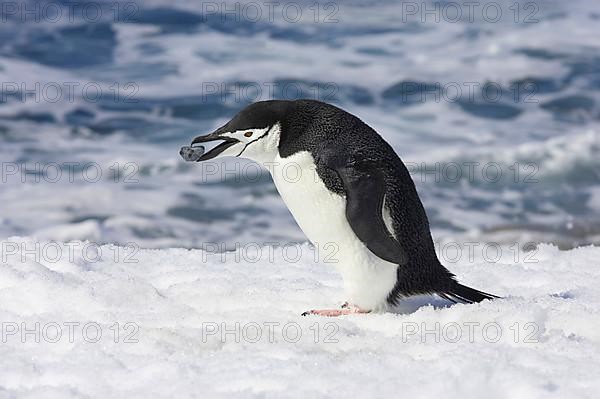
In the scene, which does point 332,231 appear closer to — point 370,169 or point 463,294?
point 370,169

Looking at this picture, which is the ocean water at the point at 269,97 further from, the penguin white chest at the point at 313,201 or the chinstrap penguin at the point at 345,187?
the penguin white chest at the point at 313,201

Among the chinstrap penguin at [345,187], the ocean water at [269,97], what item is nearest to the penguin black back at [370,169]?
the chinstrap penguin at [345,187]

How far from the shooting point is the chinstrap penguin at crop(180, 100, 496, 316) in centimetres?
322

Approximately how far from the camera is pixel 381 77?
45.5 ft

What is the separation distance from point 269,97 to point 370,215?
1007cm

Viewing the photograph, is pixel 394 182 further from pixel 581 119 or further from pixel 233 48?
pixel 233 48

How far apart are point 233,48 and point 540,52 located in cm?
466

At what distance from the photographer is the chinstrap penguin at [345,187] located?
322cm

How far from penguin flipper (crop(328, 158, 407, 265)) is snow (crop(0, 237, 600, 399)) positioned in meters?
0.28

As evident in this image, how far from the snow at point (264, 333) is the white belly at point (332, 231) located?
0.10 m

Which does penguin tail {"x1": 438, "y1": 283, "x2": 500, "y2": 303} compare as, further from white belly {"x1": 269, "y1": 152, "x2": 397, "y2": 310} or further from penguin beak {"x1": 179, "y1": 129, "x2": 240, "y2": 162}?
penguin beak {"x1": 179, "y1": 129, "x2": 240, "y2": 162}

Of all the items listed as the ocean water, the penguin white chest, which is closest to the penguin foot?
the penguin white chest

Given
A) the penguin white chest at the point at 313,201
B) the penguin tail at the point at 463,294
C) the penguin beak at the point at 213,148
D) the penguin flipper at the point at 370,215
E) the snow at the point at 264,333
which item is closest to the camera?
the snow at the point at 264,333

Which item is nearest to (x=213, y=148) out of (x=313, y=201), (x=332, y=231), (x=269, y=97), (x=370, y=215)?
(x=313, y=201)
